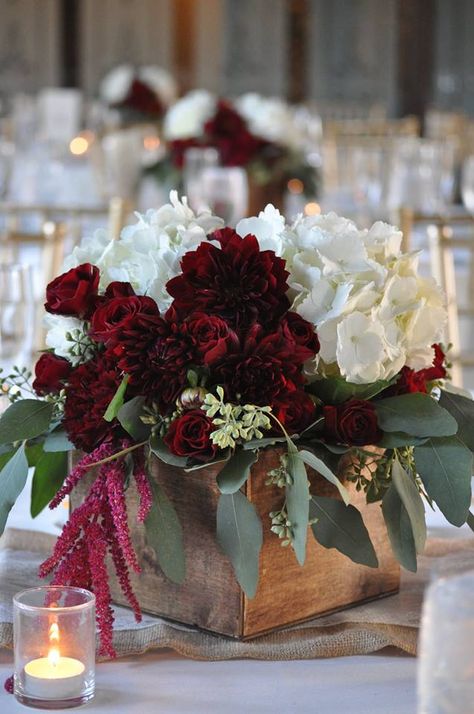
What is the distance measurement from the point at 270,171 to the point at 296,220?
11.3 feet

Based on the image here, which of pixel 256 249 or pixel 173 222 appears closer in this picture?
pixel 256 249

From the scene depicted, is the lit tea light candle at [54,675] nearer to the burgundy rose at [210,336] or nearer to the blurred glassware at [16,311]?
the burgundy rose at [210,336]

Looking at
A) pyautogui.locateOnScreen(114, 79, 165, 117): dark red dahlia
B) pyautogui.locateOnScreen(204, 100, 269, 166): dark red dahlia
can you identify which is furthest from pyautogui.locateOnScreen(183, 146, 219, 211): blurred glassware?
pyautogui.locateOnScreen(114, 79, 165, 117): dark red dahlia

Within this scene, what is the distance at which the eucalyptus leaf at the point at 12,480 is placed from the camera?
1196mm

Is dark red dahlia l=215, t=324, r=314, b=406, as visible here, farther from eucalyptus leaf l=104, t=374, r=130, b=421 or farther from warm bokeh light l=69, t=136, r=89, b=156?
warm bokeh light l=69, t=136, r=89, b=156

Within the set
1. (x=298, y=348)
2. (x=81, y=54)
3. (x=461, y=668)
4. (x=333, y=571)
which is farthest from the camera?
(x=81, y=54)

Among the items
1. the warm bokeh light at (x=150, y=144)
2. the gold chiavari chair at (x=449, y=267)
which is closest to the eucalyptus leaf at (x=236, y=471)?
the gold chiavari chair at (x=449, y=267)

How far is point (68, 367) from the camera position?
1.22m

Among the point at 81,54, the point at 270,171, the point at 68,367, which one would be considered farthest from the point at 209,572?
the point at 81,54

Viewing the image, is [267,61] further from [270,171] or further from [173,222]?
[173,222]

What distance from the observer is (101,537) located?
1.12 metres

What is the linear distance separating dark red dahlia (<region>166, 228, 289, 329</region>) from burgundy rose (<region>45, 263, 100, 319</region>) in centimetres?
10

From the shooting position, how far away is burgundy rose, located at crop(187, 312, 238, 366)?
Answer: 1.09 m

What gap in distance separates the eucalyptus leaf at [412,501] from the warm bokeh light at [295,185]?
3.64 meters
